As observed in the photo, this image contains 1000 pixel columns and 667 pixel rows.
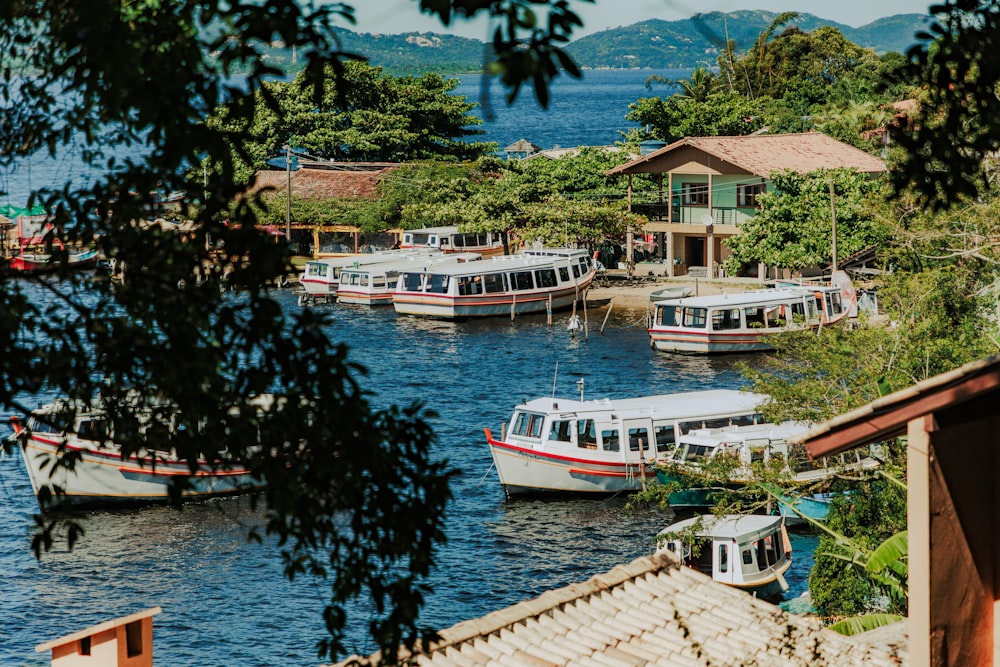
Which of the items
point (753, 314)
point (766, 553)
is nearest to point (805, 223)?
point (753, 314)

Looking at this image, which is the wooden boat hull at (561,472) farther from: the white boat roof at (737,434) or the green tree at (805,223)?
the green tree at (805,223)

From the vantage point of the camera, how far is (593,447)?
29.8 meters

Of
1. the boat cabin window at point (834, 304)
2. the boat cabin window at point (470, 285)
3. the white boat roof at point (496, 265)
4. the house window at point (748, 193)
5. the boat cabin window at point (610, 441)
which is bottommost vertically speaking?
the boat cabin window at point (610, 441)

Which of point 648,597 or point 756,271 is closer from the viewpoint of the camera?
point 648,597

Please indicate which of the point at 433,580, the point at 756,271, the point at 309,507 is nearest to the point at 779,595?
the point at 433,580

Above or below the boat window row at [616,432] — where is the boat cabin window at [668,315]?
above

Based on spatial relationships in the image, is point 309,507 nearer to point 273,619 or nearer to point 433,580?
point 273,619

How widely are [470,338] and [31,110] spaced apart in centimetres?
4423

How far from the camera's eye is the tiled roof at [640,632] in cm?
1247

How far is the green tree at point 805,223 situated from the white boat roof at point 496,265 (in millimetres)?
8753

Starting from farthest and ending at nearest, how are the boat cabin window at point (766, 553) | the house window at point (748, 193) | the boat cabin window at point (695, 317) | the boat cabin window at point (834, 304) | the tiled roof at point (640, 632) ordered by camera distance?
the house window at point (748, 193)
the boat cabin window at point (834, 304)
the boat cabin window at point (695, 317)
the boat cabin window at point (766, 553)
the tiled roof at point (640, 632)

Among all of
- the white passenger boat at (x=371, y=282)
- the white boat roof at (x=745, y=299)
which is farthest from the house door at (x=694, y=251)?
the white boat roof at (x=745, y=299)

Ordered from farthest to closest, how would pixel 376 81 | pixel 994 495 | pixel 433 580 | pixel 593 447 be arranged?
pixel 376 81
pixel 593 447
pixel 433 580
pixel 994 495

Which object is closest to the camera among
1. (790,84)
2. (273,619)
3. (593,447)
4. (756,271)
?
(273,619)
